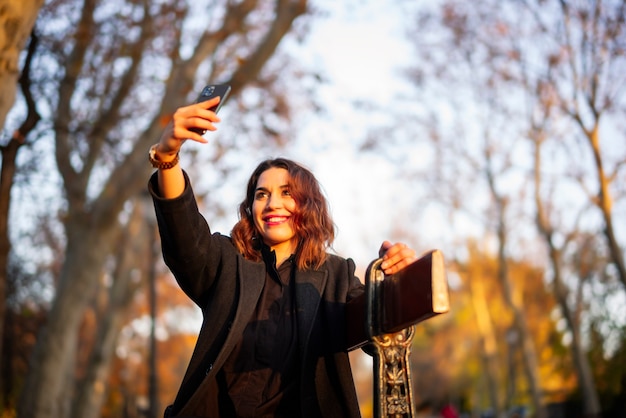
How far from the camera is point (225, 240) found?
3090 mm

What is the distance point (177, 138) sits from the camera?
8.35 feet

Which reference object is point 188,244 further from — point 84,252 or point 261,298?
point 84,252

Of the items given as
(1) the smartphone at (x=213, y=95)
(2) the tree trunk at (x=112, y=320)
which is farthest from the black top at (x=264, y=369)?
(2) the tree trunk at (x=112, y=320)

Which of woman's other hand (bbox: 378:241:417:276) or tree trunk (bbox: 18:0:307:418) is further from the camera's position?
tree trunk (bbox: 18:0:307:418)

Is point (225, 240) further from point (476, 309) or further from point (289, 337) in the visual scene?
point (476, 309)

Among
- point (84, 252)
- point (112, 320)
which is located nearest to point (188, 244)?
point (84, 252)

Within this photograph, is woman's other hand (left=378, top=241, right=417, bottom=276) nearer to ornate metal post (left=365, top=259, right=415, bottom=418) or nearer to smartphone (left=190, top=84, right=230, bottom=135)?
ornate metal post (left=365, top=259, right=415, bottom=418)

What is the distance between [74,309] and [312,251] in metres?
8.55

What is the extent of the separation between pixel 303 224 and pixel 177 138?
0.80m

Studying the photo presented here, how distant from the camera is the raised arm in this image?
2.52 metres

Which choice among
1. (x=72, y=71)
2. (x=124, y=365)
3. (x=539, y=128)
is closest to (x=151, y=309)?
(x=72, y=71)

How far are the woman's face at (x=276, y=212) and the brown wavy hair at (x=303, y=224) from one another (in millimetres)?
26

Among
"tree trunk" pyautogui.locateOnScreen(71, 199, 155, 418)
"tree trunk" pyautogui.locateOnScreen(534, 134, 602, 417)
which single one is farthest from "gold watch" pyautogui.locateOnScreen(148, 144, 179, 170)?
"tree trunk" pyautogui.locateOnScreen(534, 134, 602, 417)

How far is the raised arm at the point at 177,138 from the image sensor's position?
8.26 feet
